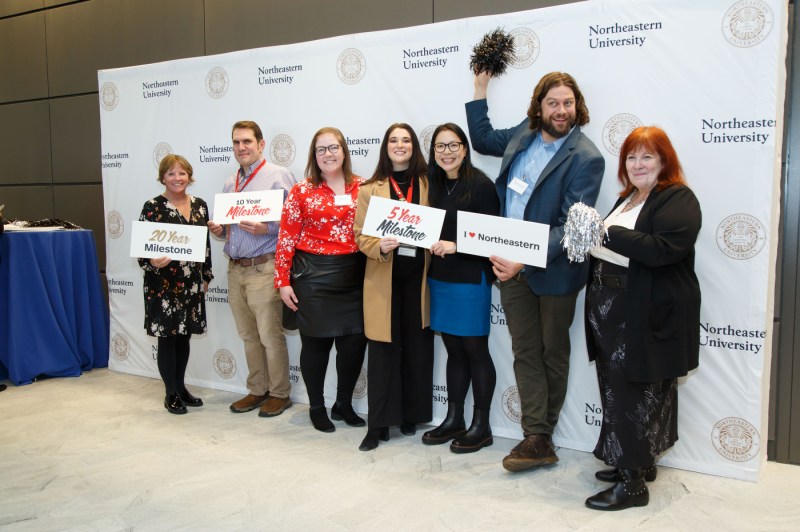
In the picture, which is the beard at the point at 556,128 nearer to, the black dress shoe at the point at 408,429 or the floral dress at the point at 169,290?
the black dress shoe at the point at 408,429

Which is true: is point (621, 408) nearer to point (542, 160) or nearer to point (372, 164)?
point (542, 160)

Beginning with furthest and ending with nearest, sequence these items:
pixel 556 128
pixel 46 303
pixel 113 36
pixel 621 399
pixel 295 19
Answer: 1. pixel 113 36
2. pixel 46 303
3. pixel 295 19
4. pixel 556 128
5. pixel 621 399

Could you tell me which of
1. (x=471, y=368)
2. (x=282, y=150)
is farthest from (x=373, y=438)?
(x=282, y=150)

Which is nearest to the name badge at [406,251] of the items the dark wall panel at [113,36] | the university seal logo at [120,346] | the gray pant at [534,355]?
the gray pant at [534,355]

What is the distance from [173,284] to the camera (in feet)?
12.4

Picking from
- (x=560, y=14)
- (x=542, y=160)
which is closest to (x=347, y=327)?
(x=542, y=160)

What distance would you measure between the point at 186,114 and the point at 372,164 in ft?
5.29

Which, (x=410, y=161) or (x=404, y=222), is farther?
(x=410, y=161)

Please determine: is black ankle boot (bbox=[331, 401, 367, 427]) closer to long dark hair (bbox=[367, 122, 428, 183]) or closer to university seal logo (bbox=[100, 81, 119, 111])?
long dark hair (bbox=[367, 122, 428, 183])

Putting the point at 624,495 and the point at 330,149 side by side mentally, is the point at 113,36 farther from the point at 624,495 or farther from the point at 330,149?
the point at 624,495

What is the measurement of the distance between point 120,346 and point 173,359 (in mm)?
1313

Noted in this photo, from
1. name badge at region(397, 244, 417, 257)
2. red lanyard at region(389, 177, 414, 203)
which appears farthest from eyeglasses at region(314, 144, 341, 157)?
name badge at region(397, 244, 417, 257)

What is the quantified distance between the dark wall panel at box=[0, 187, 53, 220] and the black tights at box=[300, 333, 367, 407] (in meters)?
3.63

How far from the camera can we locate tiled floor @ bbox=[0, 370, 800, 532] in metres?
2.52
